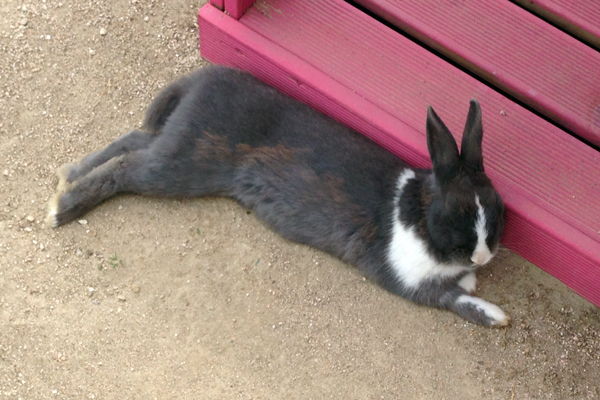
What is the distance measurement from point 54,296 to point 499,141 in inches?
90.0

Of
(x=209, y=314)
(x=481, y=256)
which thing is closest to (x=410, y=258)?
(x=481, y=256)

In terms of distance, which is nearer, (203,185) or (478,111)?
(478,111)

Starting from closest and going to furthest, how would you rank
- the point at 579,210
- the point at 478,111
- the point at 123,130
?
the point at 478,111 → the point at 579,210 → the point at 123,130

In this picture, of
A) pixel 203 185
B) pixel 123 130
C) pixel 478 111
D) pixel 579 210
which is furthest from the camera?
pixel 123 130

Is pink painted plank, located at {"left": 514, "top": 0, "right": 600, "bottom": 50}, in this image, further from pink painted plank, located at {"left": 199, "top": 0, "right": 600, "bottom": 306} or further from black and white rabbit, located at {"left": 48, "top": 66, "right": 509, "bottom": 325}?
black and white rabbit, located at {"left": 48, "top": 66, "right": 509, "bottom": 325}

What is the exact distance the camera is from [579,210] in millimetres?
3045

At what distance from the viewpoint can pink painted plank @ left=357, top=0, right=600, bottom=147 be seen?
124 inches

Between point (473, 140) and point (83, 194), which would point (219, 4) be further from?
point (473, 140)

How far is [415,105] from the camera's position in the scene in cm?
323

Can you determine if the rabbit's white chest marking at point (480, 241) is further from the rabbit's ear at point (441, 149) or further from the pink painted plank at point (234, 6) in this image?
the pink painted plank at point (234, 6)

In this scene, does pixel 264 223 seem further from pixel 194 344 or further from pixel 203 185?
pixel 194 344

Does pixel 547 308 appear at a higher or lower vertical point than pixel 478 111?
lower

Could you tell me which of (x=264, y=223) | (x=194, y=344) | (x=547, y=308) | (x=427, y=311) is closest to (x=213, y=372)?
(x=194, y=344)

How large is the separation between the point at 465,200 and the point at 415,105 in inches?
23.9
